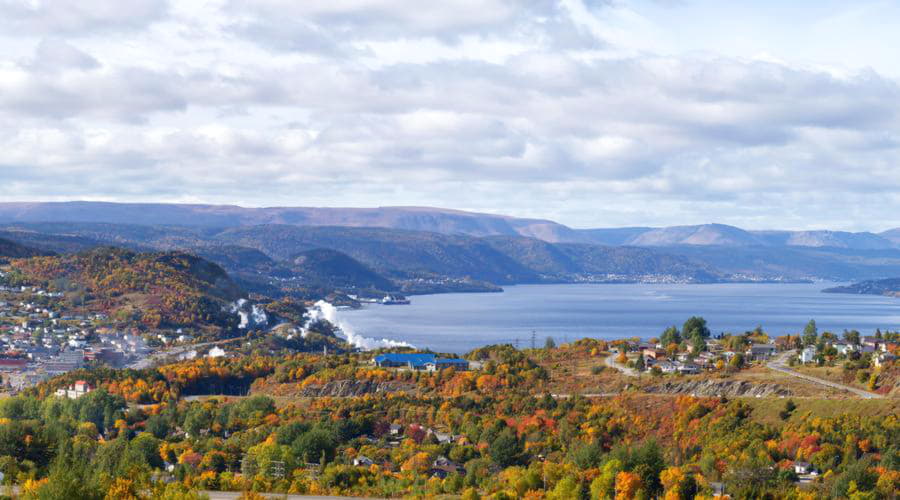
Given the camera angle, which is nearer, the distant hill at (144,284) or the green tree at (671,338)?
the green tree at (671,338)

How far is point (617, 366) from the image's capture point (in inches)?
2581

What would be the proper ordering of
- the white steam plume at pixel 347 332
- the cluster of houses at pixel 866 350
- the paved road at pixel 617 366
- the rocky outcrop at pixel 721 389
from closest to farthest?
the rocky outcrop at pixel 721 389, the cluster of houses at pixel 866 350, the paved road at pixel 617 366, the white steam plume at pixel 347 332

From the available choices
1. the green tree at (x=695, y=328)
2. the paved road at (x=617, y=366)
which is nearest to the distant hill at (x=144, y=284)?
the green tree at (x=695, y=328)

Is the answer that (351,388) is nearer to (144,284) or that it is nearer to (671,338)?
(671,338)

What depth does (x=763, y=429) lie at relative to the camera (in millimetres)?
47594

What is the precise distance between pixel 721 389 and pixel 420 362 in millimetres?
22826

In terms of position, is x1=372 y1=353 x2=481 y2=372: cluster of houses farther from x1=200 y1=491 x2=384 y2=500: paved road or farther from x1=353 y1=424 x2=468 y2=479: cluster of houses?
x1=200 y1=491 x2=384 y2=500: paved road

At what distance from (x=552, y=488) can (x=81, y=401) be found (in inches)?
1300

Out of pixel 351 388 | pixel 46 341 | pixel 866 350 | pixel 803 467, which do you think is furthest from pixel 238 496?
pixel 46 341

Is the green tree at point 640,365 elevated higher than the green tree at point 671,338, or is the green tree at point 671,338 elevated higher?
the green tree at point 671,338

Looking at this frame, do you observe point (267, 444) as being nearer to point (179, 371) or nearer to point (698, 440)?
point (698, 440)

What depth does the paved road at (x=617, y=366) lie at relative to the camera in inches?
2455

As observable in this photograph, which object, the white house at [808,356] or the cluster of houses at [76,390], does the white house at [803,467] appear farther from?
the cluster of houses at [76,390]

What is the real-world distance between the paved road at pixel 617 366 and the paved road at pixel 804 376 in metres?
7.50
